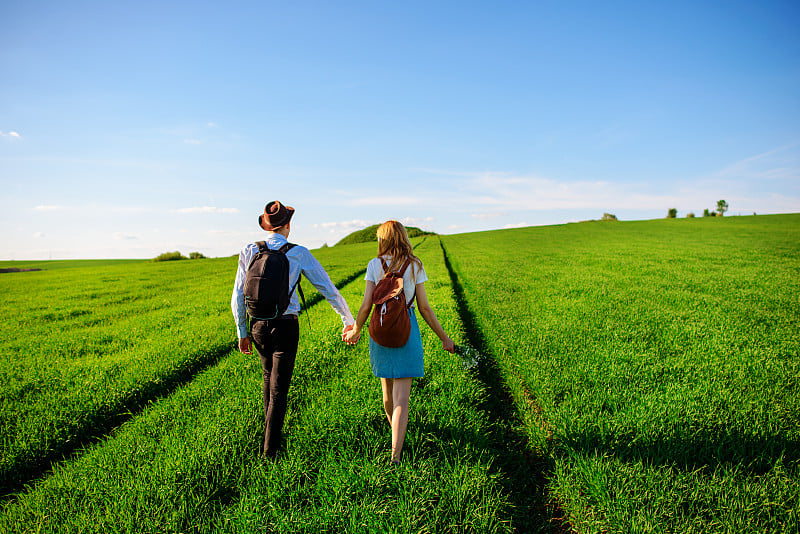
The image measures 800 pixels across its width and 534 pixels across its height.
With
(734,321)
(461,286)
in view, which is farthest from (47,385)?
(734,321)

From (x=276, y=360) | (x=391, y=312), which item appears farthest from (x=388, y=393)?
(x=276, y=360)

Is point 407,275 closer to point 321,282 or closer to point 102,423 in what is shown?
point 321,282

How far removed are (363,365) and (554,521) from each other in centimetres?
319

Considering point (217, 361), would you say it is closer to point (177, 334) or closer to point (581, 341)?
point (177, 334)

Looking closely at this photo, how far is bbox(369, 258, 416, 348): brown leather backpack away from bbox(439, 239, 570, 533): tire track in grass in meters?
1.68

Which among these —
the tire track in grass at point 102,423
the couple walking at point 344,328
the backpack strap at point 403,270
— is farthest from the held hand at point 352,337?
the tire track in grass at point 102,423

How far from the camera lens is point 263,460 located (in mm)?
3514

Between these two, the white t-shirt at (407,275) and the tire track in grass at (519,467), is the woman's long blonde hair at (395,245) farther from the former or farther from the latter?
the tire track in grass at (519,467)

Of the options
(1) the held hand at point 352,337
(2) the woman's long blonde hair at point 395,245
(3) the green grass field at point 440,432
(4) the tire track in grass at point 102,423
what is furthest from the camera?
(4) the tire track in grass at point 102,423

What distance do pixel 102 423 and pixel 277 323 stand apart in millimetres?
3416

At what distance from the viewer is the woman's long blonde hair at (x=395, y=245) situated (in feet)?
10.7

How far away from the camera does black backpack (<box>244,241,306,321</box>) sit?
3.29 meters

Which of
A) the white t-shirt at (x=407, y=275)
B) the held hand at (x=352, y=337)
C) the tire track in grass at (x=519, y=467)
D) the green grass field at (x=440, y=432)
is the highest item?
the white t-shirt at (x=407, y=275)

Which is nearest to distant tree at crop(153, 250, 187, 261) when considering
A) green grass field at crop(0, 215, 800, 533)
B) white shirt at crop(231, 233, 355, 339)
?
green grass field at crop(0, 215, 800, 533)
